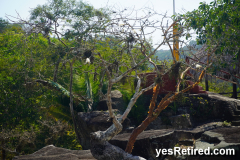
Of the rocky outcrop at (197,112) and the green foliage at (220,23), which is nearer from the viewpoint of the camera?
the green foliage at (220,23)

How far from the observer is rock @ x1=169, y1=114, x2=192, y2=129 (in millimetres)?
9375

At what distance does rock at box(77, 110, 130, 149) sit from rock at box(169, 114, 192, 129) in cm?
218

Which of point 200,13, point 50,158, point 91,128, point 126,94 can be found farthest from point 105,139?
point 200,13

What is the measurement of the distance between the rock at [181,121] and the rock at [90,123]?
7.16 ft

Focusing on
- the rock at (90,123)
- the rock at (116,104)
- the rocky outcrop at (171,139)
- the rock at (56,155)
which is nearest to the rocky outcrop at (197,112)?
the rock at (116,104)

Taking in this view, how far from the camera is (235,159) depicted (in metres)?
4.51

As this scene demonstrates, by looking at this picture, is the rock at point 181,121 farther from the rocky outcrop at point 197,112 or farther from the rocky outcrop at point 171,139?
the rocky outcrop at point 171,139

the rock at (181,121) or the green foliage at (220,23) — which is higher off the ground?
the green foliage at (220,23)

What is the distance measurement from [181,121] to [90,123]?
358 cm

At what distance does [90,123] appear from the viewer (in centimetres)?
844

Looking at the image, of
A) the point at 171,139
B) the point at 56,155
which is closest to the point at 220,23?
the point at 171,139

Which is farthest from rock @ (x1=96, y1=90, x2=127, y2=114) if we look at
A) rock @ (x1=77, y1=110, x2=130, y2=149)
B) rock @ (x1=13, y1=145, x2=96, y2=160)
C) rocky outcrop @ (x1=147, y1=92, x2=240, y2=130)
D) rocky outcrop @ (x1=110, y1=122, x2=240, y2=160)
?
rock @ (x1=13, y1=145, x2=96, y2=160)

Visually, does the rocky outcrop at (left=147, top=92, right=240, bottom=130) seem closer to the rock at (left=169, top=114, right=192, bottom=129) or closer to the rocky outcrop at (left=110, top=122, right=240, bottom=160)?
the rock at (left=169, top=114, right=192, bottom=129)

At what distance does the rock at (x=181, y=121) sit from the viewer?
9.38 m
